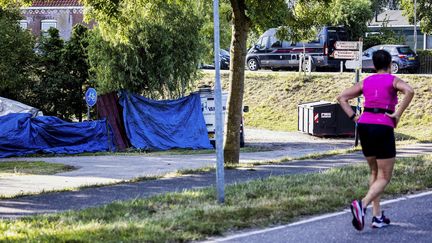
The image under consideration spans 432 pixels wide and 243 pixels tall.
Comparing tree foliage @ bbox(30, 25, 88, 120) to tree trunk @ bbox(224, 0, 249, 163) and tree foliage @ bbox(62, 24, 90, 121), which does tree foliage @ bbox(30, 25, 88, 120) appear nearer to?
tree foliage @ bbox(62, 24, 90, 121)

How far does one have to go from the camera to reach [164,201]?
30.4 ft

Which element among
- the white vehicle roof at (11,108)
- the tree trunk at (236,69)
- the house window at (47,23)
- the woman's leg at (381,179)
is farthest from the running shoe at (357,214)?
the house window at (47,23)

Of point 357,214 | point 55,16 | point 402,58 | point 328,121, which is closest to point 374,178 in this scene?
point 357,214

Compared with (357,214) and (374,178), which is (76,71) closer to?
(374,178)

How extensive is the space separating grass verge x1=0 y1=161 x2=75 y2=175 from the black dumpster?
12.6m

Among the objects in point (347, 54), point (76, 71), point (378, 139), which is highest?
point (347, 54)

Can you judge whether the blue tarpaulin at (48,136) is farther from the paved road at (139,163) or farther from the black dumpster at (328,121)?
the black dumpster at (328,121)

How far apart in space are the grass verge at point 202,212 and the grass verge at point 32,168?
1033cm

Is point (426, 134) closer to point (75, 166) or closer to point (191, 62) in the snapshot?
point (191, 62)

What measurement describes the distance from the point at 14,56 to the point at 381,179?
27271 millimetres

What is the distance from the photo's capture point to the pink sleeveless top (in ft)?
23.4

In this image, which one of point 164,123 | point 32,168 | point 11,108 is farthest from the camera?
point 11,108

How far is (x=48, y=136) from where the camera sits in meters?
26.8

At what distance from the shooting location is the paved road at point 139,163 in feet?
50.6
